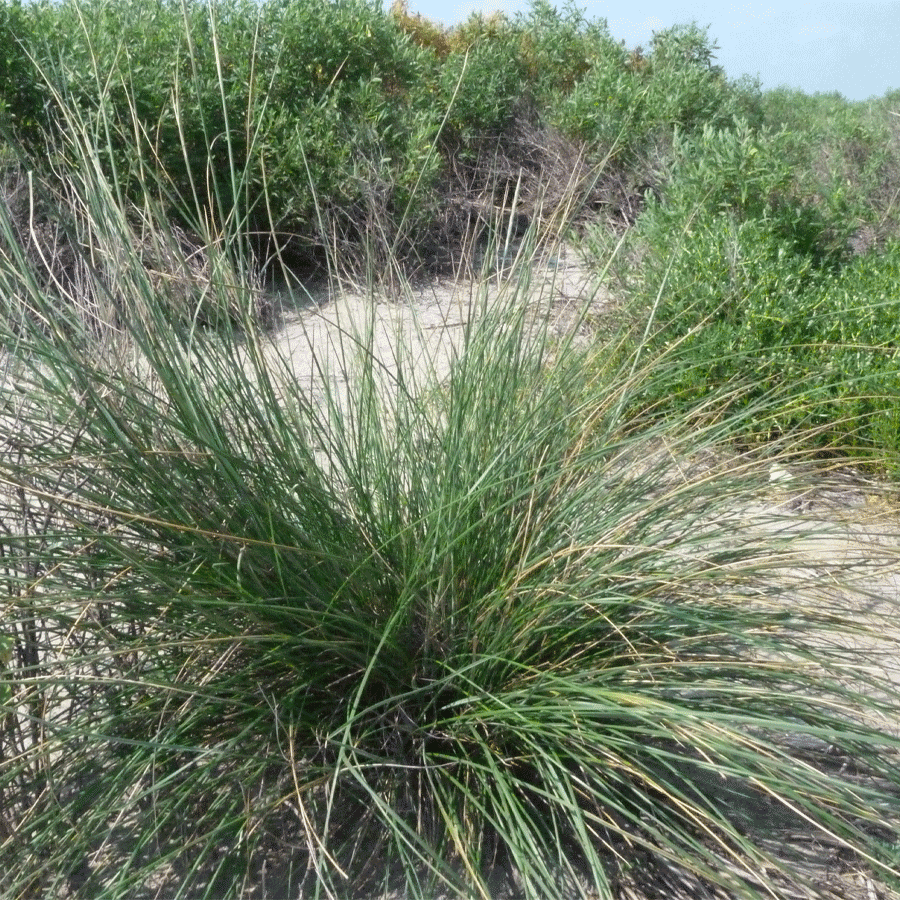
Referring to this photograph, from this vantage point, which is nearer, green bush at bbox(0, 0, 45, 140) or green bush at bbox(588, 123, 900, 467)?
green bush at bbox(588, 123, 900, 467)

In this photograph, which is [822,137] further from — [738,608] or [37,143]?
[738,608]

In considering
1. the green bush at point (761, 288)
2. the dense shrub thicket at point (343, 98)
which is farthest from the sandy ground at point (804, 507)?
the dense shrub thicket at point (343, 98)

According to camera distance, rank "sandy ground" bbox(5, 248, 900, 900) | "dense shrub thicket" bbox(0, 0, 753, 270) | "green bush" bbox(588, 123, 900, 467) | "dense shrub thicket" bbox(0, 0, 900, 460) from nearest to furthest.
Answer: "sandy ground" bbox(5, 248, 900, 900) → "green bush" bbox(588, 123, 900, 467) → "dense shrub thicket" bbox(0, 0, 900, 460) → "dense shrub thicket" bbox(0, 0, 753, 270)

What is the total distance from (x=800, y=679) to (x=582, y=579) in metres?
0.44

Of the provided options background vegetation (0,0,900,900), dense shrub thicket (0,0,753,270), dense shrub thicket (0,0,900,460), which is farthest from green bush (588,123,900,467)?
background vegetation (0,0,900,900)

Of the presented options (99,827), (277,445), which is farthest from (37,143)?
(99,827)

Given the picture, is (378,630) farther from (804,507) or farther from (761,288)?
(761,288)

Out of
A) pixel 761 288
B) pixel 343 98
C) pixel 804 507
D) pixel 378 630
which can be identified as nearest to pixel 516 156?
pixel 343 98

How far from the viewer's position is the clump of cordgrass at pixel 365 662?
1823 mm

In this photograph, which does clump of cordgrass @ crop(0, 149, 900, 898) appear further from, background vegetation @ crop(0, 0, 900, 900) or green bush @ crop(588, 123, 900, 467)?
green bush @ crop(588, 123, 900, 467)

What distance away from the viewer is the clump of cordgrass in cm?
182

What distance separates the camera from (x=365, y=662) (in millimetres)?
2084

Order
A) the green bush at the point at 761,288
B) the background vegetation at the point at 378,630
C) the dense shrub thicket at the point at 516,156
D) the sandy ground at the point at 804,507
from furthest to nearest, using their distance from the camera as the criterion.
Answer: the dense shrub thicket at the point at 516,156 < the green bush at the point at 761,288 < the sandy ground at the point at 804,507 < the background vegetation at the point at 378,630

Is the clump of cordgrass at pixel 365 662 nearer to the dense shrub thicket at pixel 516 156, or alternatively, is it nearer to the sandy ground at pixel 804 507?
the sandy ground at pixel 804 507
